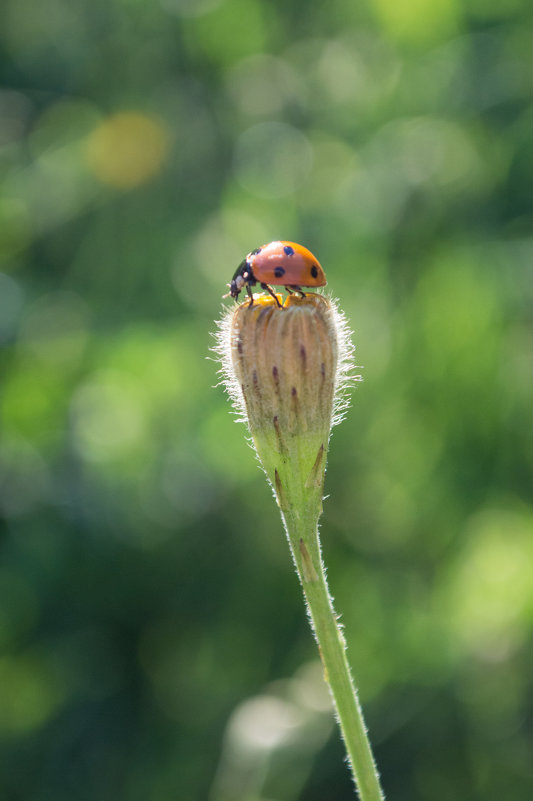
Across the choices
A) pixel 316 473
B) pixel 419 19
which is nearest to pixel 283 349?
pixel 316 473

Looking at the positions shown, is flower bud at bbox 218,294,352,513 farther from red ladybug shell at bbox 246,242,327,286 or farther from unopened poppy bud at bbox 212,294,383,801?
red ladybug shell at bbox 246,242,327,286

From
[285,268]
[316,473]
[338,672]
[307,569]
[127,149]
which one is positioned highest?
[127,149]

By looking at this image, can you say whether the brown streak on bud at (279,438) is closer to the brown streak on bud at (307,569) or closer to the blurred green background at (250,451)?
the brown streak on bud at (307,569)

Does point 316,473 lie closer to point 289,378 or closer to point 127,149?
point 289,378

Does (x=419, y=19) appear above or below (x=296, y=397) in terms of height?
above

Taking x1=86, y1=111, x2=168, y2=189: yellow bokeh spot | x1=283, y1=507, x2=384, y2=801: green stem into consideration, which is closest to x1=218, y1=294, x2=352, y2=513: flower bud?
x1=283, y1=507, x2=384, y2=801: green stem

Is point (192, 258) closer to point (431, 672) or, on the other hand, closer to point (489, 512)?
point (489, 512)

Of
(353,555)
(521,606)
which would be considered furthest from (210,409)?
(521,606)
